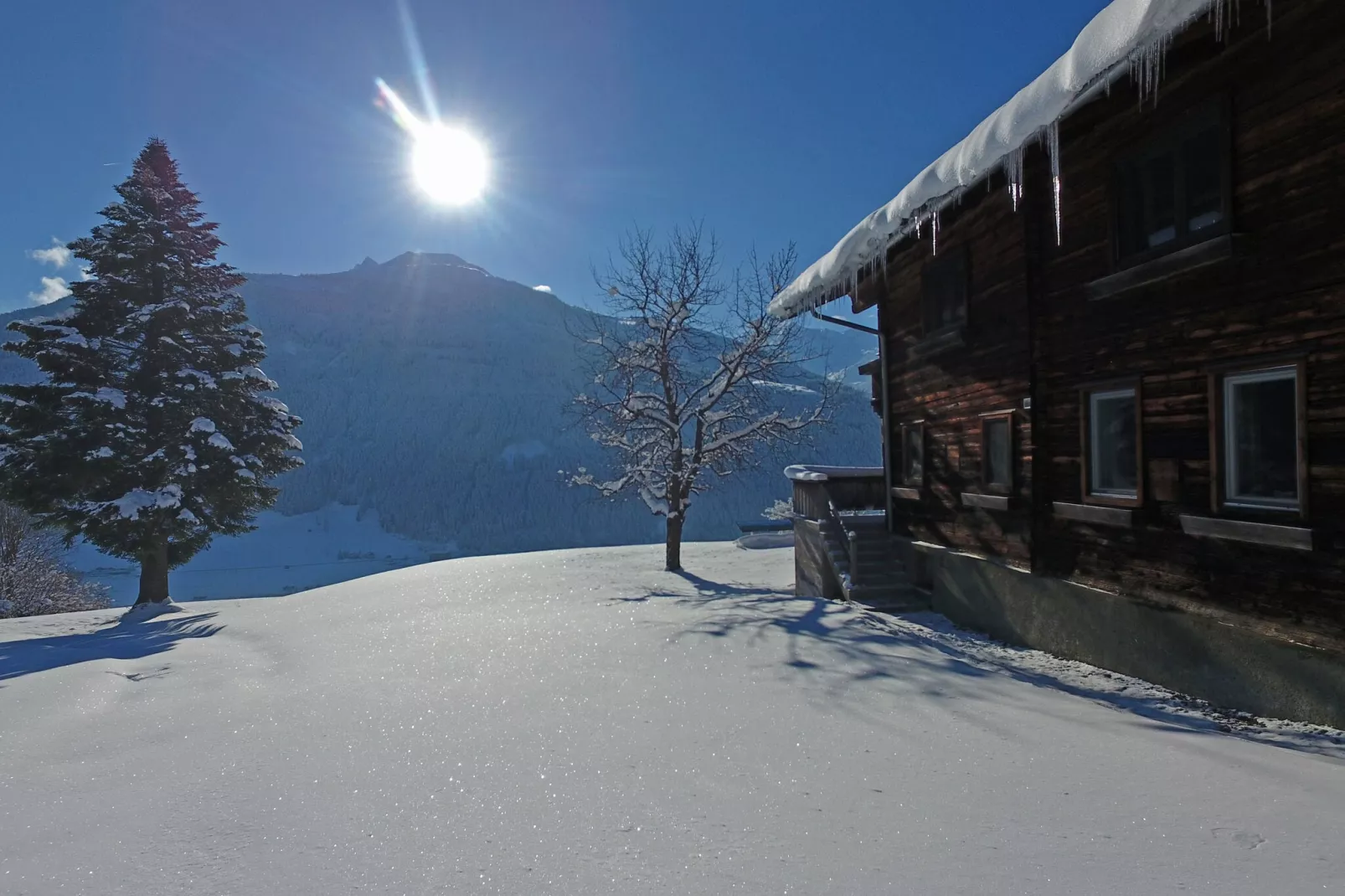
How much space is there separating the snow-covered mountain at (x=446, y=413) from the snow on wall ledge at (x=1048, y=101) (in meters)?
80.2

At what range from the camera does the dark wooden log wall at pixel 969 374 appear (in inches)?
355

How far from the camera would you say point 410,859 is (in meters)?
3.06

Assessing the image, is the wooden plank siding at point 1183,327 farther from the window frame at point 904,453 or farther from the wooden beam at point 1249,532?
the window frame at point 904,453

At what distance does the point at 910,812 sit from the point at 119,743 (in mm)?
5667

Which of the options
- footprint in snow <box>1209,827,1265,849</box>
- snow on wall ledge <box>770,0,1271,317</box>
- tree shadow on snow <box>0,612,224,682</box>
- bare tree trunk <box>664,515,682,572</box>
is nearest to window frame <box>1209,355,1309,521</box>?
snow on wall ledge <box>770,0,1271,317</box>

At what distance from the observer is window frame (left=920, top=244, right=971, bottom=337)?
1022 cm

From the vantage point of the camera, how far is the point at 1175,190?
6.72m

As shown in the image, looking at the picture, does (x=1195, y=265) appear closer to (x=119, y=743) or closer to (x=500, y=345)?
(x=119, y=743)

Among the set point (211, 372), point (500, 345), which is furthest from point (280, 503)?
point (211, 372)

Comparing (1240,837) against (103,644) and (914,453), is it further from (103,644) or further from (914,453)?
(103,644)

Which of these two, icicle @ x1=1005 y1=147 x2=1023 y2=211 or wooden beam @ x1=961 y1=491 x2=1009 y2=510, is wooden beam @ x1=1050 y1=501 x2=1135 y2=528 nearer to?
wooden beam @ x1=961 y1=491 x2=1009 y2=510

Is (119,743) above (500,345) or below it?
below

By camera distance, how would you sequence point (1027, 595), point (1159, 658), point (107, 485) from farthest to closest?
point (107, 485) → point (1027, 595) → point (1159, 658)

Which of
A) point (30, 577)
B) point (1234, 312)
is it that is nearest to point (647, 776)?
point (1234, 312)
